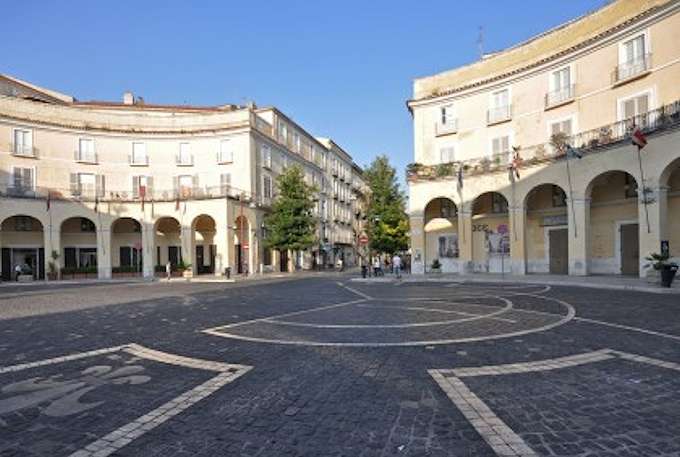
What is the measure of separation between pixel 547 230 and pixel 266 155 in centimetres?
2870

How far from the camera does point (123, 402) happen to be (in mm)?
5664

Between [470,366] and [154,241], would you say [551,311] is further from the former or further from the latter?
[154,241]

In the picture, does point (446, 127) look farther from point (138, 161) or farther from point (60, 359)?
point (60, 359)

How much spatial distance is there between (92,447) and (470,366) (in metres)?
4.92

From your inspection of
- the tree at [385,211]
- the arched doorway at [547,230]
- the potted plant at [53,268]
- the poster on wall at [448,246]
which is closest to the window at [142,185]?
the potted plant at [53,268]

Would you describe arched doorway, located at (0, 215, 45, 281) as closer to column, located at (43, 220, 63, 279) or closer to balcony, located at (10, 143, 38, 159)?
column, located at (43, 220, 63, 279)

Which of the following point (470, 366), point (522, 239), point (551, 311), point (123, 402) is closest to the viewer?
point (123, 402)

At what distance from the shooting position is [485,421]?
191 inches

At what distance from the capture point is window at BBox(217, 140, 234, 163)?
4547 cm

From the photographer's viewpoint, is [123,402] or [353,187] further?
[353,187]

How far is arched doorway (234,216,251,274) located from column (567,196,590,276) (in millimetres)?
27424

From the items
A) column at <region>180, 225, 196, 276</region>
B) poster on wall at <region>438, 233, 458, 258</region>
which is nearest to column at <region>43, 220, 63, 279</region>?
column at <region>180, 225, 196, 276</region>

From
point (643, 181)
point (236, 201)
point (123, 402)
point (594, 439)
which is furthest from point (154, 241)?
point (594, 439)

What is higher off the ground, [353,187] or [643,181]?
[353,187]
